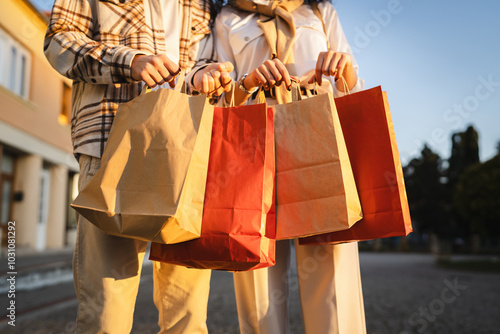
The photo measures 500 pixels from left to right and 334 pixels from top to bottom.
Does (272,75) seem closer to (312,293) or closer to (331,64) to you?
(331,64)

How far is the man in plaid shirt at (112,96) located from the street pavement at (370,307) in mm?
2963

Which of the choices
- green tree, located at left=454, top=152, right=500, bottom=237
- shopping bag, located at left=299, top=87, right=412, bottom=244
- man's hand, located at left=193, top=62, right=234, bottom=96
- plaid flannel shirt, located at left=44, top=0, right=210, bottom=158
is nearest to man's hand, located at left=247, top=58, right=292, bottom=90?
man's hand, located at left=193, top=62, right=234, bottom=96

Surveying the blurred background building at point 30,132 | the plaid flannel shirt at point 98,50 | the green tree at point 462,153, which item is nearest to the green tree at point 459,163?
the green tree at point 462,153

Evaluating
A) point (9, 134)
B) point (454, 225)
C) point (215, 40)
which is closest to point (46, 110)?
point (9, 134)

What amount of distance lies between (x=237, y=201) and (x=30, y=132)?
15088mm

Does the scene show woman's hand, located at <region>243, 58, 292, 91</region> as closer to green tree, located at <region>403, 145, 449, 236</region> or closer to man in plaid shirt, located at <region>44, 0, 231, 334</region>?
man in plaid shirt, located at <region>44, 0, 231, 334</region>

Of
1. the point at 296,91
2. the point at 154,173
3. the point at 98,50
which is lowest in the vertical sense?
the point at 154,173

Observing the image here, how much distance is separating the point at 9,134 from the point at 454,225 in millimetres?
33453

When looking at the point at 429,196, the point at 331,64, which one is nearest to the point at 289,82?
the point at 331,64

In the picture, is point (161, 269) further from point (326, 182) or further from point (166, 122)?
point (326, 182)

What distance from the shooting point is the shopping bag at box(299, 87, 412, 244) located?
134cm

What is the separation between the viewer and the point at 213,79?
4.94 ft

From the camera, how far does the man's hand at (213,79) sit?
4.89 feet

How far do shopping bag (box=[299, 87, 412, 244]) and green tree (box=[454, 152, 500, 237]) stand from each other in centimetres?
1652
